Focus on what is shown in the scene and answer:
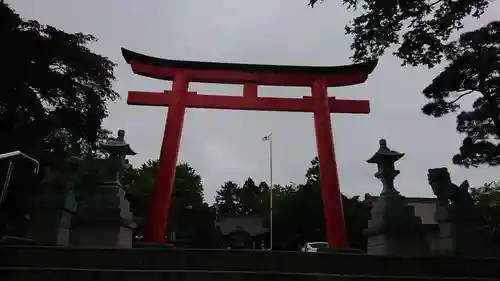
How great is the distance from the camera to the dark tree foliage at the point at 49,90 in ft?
37.2

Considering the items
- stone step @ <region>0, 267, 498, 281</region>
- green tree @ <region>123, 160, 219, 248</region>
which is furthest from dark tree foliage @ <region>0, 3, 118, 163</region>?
green tree @ <region>123, 160, 219, 248</region>

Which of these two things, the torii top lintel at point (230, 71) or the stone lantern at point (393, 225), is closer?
the stone lantern at point (393, 225)

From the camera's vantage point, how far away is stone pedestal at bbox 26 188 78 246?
10.5 m

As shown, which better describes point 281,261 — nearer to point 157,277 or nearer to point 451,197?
point 157,277

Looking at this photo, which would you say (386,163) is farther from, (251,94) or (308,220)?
(308,220)

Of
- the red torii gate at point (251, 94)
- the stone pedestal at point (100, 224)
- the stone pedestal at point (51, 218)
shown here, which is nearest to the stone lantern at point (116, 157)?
the stone pedestal at point (100, 224)

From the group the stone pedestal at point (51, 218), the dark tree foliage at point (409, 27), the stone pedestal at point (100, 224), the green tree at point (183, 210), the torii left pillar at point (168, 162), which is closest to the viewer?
the dark tree foliage at point (409, 27)

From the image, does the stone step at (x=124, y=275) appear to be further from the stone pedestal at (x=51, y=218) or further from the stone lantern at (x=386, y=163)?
the stone lantern at (x=386, y=163)

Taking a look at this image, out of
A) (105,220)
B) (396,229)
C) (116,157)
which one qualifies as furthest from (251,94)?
(396,229)

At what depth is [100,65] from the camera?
13234mm

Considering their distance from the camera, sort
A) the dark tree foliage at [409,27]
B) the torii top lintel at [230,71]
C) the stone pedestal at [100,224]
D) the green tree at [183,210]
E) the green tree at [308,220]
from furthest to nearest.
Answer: the green tree at [183,210] < the green tree at [308,220] < the torii top lintel at [230,71] < the stone pedestal at [100,224] < the dark tree foliage at [409,27]

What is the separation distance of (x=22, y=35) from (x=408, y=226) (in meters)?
10.8

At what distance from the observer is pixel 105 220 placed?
440 inches

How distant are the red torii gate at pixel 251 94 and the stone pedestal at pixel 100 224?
1.51 metres
